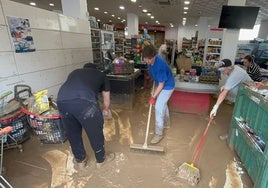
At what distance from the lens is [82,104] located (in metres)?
1.72

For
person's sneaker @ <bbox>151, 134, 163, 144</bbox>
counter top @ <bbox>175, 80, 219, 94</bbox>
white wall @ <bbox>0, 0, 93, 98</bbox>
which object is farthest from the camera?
counter top @ <bbox>175, 80, 219, 94</bbox>

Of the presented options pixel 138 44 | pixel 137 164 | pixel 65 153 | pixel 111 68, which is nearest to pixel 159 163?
pixel 137 164

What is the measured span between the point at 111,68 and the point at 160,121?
191cm

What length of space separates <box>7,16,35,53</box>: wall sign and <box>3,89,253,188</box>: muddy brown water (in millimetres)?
1448

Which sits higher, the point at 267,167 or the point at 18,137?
the point at 267,167

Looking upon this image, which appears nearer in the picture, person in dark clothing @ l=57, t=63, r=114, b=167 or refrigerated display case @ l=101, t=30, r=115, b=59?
person in dark clothing @ l=57, t=63, r=114, b=167

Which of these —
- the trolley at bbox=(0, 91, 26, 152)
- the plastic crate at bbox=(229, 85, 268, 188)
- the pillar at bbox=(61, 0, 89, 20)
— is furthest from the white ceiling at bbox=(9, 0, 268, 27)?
the trolley at bbox=(0, 91, 26, 152)

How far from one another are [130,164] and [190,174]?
2.42 ft

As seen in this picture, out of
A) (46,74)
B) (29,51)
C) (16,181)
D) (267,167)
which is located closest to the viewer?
(267,167)

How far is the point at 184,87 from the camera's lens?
→ 11.3 ft

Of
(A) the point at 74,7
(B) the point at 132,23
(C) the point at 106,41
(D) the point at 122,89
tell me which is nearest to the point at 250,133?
(D) the point at 122,89

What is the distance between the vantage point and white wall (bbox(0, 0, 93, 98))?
251 centimetres

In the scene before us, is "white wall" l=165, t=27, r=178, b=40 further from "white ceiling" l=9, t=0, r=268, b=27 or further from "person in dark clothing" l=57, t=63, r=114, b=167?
"person in dark clothing" l=57, t=63, r=114, b=167

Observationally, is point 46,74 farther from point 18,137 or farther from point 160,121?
point 160,121
